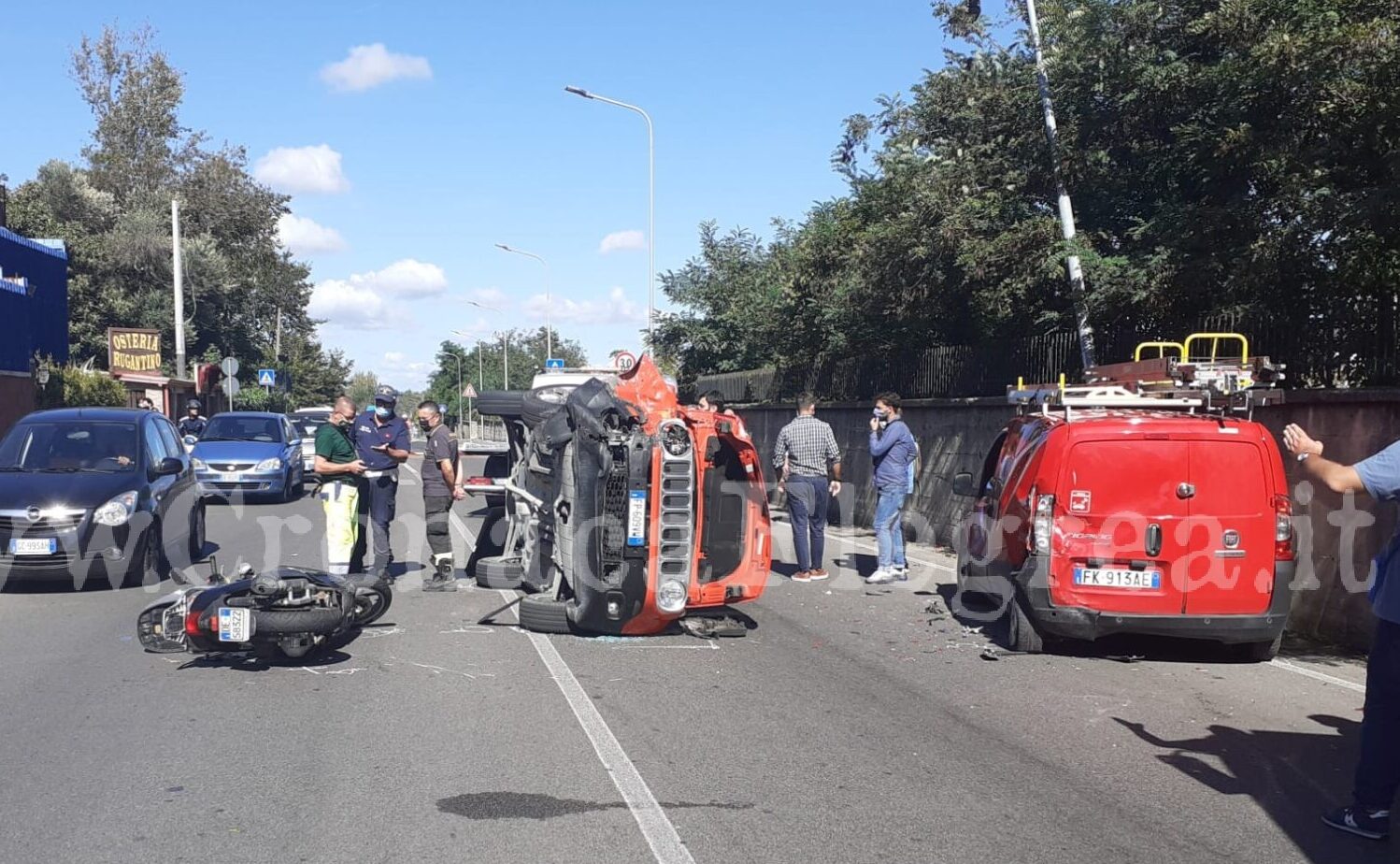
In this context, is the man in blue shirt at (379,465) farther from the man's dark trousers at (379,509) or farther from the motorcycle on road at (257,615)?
the motorcycle on road at (257,615)

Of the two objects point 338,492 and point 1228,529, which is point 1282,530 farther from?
point 338,492

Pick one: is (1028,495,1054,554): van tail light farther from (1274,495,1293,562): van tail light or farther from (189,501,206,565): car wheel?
(189,501,206,565): car wheel

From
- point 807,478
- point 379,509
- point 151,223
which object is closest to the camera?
point 379,509

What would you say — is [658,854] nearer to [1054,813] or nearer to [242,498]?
[1054,813]

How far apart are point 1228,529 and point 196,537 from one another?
10.5 m

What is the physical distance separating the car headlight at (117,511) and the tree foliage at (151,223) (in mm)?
37344

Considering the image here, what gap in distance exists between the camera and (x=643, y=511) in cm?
816

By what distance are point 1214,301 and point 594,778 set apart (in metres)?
8.94

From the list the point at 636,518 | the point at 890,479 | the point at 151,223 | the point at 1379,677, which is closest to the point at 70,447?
the point at 636,518

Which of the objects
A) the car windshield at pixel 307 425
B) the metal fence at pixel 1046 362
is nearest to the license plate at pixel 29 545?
the metal fence at pixel 1046 362

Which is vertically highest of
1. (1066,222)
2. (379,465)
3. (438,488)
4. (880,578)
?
(1066,222)

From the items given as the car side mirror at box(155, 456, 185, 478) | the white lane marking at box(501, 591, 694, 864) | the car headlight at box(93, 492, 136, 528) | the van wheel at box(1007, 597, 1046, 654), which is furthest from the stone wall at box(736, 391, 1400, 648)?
the car side mirror at box(155, 456, 185, 478)

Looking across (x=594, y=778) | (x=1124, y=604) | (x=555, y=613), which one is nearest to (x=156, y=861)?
(x=594, y=778)

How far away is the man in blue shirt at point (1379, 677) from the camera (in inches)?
191
